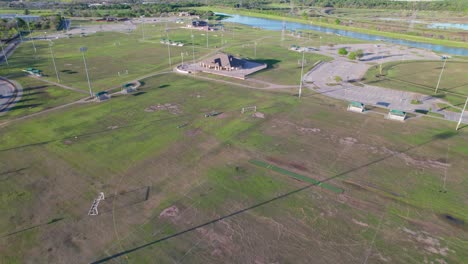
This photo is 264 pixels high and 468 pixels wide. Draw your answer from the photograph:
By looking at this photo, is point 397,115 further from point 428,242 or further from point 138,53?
point 138,53

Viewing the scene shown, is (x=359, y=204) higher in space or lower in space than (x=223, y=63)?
lower

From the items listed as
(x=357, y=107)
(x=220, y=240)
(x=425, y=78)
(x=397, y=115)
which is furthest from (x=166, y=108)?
(x=425, y=78)

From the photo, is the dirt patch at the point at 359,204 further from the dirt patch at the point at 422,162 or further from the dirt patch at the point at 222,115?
the dirt patch at the point at 222,115

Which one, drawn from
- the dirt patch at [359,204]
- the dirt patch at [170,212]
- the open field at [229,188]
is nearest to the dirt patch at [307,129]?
the open field at [229,188]

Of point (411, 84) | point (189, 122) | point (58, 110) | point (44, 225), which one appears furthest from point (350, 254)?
point (411, 84)

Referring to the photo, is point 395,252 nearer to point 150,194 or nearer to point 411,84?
point 150,194

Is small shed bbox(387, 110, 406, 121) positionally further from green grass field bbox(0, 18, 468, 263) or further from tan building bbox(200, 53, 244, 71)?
tan building bbox(200, 53, 244, 71)
